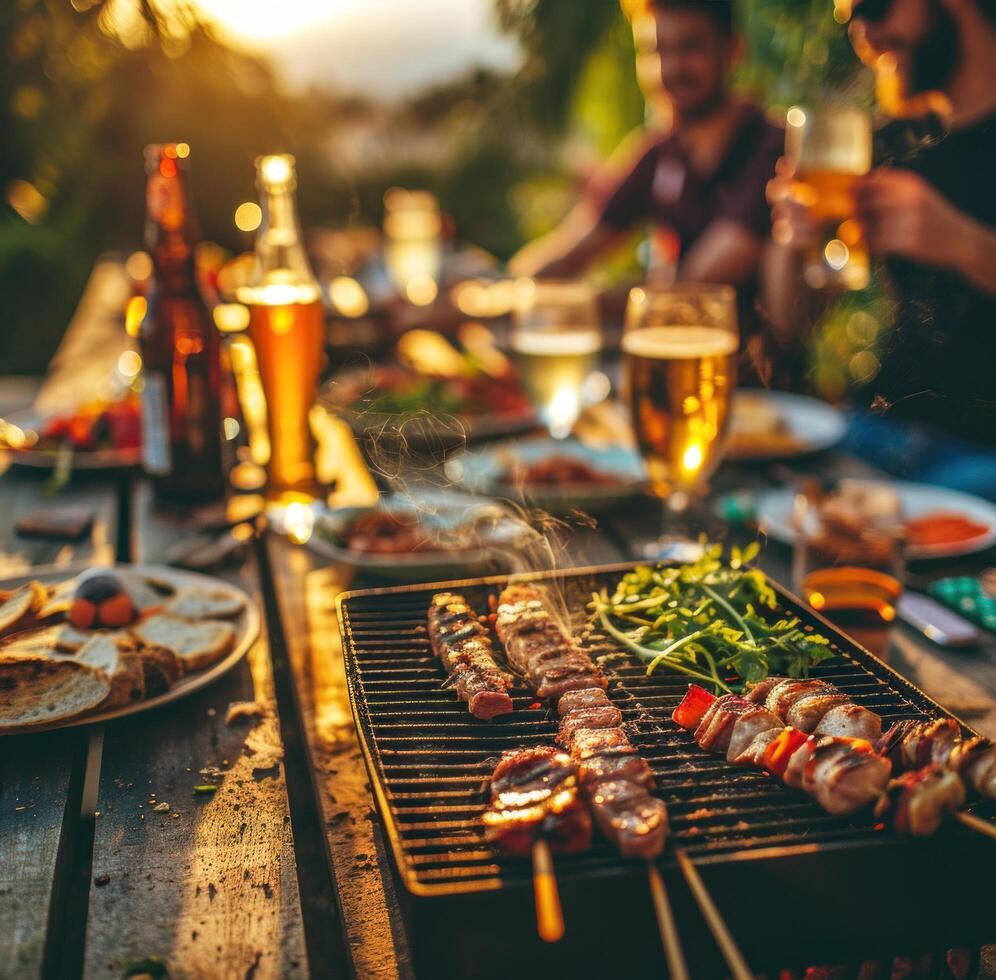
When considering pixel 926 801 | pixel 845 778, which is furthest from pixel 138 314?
pixel 926 801

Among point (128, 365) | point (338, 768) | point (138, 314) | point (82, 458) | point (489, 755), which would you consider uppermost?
point (138, 314)

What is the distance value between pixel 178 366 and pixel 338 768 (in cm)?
167

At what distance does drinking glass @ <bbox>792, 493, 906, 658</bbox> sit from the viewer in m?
2.04

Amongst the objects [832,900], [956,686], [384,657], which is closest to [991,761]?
[832,900]

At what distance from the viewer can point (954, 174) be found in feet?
14.9

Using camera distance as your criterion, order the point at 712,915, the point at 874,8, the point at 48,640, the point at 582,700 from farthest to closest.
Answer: the point at 874,8
the point at 48,640
the point at 582,700
the point at 712,915

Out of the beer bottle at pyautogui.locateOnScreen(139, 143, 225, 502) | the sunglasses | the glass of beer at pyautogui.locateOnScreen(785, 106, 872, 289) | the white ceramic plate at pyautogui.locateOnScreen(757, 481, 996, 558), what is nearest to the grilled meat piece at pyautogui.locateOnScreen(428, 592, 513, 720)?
the white ceramic plate at pyautogui.locateOnScreen(757, 481, 996, 558)

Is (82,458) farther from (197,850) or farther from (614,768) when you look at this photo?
(614,768)

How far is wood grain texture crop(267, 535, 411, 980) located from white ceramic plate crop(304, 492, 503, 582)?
0.30ft

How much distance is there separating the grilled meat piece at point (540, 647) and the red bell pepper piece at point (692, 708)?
156 mm

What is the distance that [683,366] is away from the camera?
102 inches

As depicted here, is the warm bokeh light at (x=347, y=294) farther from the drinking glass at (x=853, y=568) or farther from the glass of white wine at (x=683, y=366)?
the drinking glass at (x=853, y=568)

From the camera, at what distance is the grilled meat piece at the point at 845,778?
53.4 inches

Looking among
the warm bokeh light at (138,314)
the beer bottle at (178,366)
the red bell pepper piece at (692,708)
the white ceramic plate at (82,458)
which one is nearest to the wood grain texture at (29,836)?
the red bell pepper piece at (692,708)
